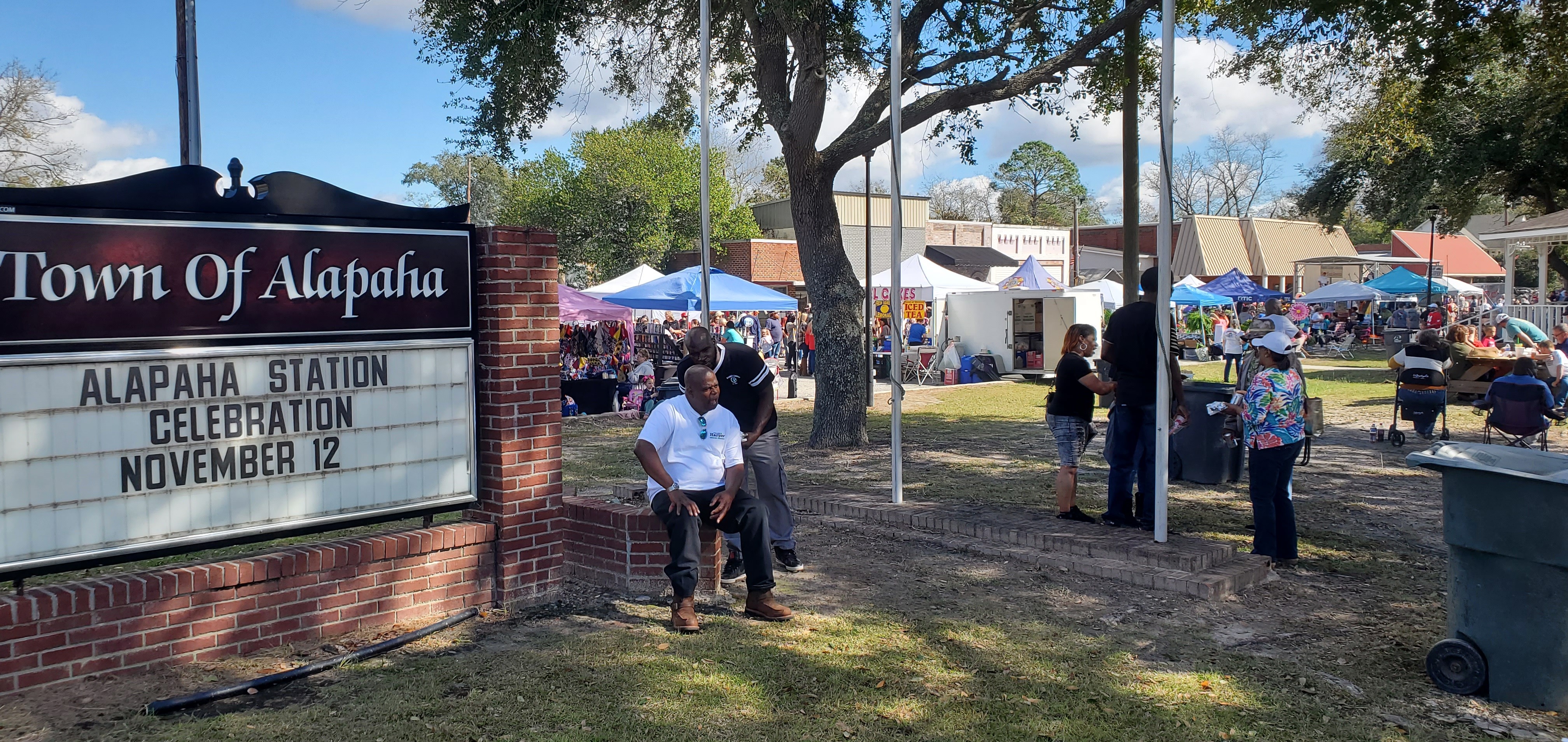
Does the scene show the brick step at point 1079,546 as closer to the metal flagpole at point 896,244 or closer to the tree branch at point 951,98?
the metal flagpole at point 896,244

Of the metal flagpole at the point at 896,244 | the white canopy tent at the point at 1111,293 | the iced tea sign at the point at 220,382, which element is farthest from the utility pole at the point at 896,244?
the white canopy tent at the point at 1111,293

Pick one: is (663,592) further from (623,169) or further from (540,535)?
(623,169)

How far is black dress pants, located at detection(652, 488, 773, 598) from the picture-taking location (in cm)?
558

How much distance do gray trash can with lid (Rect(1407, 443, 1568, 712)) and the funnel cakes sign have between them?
5.06m

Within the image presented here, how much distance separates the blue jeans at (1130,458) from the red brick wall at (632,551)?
3172 mm

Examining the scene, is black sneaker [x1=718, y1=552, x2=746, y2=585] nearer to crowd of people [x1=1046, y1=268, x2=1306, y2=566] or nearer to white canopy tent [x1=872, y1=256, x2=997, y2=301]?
crowd of people [x1=1046, y1=268, x2=1306, y2=566]

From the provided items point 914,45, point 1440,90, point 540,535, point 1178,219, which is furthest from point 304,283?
point 1178,219

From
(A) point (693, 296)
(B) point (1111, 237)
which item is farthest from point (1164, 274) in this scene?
(B) point (1111, 237)

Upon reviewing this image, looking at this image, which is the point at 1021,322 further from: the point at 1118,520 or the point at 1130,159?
the point at 1118,520

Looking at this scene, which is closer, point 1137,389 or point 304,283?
point 304,283

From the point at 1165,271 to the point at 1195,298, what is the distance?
23515 mm

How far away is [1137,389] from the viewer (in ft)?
24.5

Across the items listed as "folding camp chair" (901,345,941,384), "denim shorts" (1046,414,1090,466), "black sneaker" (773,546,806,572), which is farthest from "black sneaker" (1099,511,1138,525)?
"folding camp chair" (901,345,941,384)

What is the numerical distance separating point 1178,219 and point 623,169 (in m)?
40.7
